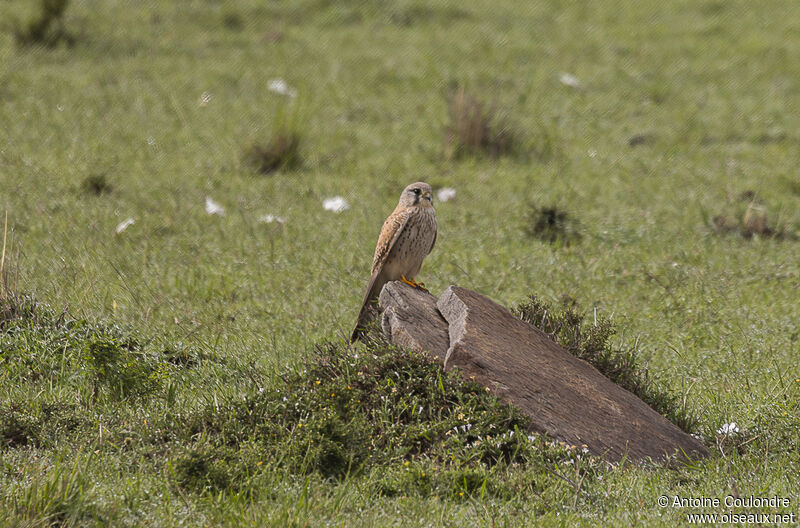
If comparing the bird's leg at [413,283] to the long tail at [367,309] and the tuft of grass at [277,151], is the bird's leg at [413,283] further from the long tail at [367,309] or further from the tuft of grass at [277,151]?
the tuft of grass at [277,151]

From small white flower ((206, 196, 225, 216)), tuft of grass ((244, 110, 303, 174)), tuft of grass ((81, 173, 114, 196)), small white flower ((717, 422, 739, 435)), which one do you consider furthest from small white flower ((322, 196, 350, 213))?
small white flower ((717, 422, 739, 435))

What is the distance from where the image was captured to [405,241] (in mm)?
6602

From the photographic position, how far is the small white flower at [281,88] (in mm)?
14477

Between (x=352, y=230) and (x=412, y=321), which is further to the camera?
(x=352, y=230)

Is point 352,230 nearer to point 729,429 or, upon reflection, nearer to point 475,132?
point 475,132

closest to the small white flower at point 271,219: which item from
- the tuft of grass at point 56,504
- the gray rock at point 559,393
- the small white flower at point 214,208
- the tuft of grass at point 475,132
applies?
the small white flower at point 214,208

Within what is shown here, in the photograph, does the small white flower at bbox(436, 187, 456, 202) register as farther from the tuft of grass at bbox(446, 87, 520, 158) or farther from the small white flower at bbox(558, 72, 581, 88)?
the small white flower at bbox(558, 72, 581, 88)

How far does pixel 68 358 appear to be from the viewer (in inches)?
235

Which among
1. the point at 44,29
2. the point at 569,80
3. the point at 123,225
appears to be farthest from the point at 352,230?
the point at 44,29

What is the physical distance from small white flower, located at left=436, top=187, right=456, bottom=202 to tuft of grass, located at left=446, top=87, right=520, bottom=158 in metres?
1.23

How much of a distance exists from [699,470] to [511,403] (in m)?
1.10

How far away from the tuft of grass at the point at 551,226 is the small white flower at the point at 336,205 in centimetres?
221

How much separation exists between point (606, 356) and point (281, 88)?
9.77 m

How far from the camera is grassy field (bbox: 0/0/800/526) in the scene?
4.63m
